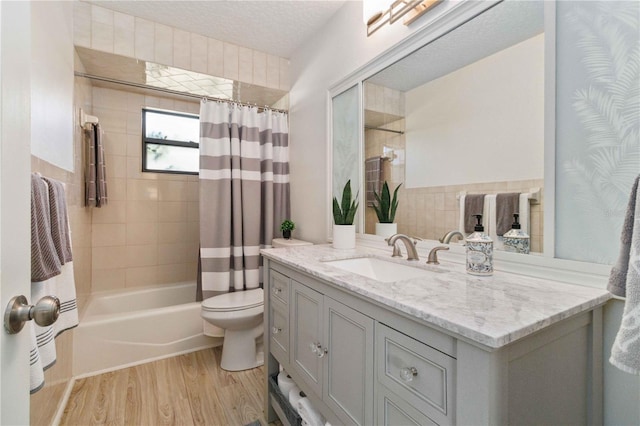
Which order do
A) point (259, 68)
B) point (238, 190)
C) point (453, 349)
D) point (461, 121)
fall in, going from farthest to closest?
point (259, 68) < point (238, 190) < point (461, 121) < point (453, 349)

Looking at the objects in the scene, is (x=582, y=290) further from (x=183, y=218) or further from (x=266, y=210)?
(x=183, y=218)

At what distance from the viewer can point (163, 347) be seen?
2.13 metres

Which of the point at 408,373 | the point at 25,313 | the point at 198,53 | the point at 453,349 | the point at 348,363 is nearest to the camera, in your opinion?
the point at 25,313

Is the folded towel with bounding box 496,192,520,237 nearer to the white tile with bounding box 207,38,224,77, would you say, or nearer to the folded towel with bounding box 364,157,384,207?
the folded towel with bounding box 364,157,384,207

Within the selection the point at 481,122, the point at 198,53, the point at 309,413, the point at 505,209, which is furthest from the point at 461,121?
the point at 198,53

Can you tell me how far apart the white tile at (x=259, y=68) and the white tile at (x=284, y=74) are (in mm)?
150

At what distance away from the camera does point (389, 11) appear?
4.87 ft

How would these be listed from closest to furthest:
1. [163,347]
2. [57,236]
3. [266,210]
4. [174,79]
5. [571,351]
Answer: [571,351], [57,236], [163,347], [174,79], [266,210]

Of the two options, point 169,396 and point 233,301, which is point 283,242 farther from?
point 169,396

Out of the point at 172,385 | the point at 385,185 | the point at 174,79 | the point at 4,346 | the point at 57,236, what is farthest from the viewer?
the point at 174,79

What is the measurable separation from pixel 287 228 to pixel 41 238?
1558 mm

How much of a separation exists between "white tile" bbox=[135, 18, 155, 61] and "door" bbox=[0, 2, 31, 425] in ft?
5.85

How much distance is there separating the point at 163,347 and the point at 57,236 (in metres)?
1.35

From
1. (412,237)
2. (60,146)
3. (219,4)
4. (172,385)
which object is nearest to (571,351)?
(412,237)
